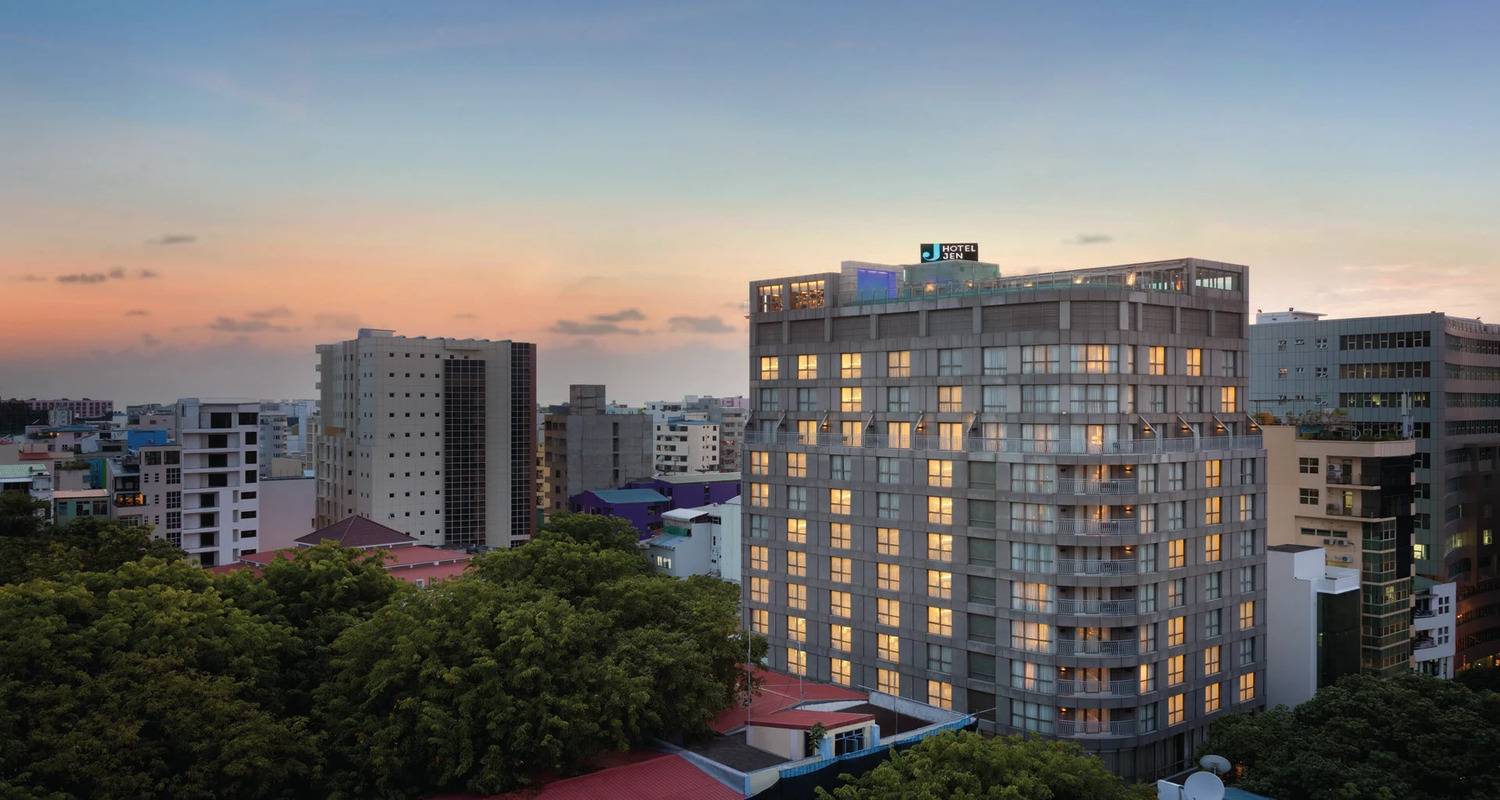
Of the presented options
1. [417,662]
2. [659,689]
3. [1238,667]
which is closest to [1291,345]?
[1238,667]

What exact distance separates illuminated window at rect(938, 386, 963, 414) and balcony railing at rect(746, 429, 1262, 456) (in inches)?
80.4

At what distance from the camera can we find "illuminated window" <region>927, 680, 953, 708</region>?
232 ft

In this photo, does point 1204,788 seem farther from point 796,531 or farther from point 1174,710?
point 796,531

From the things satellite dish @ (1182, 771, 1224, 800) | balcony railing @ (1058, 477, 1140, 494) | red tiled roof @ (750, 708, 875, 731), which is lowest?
satellite dish @ (1182, 771, 1224, 800)

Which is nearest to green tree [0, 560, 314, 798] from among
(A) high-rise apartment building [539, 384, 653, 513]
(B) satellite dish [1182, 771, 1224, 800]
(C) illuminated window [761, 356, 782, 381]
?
(B) satellite dish [1182, 771, 1224, 800]

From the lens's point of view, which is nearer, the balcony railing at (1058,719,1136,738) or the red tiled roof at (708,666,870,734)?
the red tiled roof at (708,666,870,734)

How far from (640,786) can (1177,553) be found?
42525 millimetres

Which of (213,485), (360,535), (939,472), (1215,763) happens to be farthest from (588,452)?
(1215,763)

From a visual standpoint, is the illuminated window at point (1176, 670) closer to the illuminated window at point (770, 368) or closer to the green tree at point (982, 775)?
the green tree at point (982, 775)

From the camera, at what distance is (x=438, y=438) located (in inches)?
5955

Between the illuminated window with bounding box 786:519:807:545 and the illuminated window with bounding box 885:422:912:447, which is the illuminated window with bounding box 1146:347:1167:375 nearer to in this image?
the illuminated window with bounding box 885:422:912:447

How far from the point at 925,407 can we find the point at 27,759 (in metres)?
55.0

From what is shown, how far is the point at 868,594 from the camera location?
75250 millimetres

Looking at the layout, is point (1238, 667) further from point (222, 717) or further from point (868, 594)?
point (222, 717)
